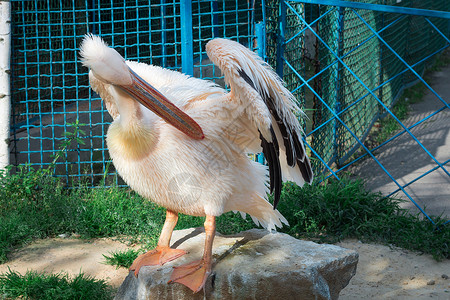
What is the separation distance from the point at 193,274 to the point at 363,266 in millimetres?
1622

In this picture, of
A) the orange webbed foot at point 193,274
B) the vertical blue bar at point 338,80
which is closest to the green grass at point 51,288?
the orange webbed foot at point 193,274

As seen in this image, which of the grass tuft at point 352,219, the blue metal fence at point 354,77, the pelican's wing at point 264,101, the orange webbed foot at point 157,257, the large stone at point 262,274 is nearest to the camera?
the pelican's wing at point 264,101

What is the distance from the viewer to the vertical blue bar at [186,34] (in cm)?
454

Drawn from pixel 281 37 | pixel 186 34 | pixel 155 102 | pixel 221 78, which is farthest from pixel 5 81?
pixel 155 102

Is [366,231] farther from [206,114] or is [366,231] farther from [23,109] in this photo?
[23,109]

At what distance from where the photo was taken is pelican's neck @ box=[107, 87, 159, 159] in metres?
2.88

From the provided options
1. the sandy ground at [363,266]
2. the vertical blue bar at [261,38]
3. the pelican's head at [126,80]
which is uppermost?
the vertical blue bar at [261,38]

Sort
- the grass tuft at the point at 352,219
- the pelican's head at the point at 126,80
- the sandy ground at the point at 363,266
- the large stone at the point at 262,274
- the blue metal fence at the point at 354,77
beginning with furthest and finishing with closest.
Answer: the blue metal fence at the point at 354,77 → the grass tuft at the point at 352,219 → the sandy ground at the point at 363,266 → the large stone at the point at 262,274 → the pelican's head at the point at 126,80

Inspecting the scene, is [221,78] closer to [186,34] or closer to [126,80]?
[186,34]

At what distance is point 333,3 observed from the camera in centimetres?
445

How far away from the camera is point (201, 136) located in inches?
119

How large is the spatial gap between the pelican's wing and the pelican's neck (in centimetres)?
49

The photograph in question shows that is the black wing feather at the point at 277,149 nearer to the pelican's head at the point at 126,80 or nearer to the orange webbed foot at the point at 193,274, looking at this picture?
the pelican's head at the point at 126,80

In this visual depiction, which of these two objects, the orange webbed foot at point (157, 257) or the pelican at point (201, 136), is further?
the orange webbed foot at point (157, 257)
